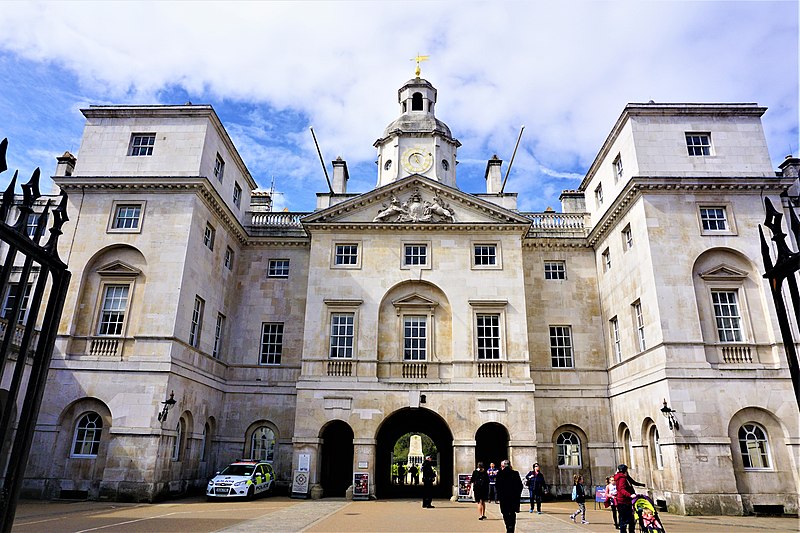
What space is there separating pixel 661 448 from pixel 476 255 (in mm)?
12266

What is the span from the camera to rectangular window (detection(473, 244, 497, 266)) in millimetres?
28484

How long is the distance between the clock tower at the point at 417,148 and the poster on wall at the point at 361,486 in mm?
18225

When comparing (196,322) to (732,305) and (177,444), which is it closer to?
(177,444)

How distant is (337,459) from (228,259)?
41.4ft

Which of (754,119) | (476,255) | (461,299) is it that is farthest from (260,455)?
(754,119)

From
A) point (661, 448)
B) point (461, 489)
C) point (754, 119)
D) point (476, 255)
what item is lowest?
point (461, 489)

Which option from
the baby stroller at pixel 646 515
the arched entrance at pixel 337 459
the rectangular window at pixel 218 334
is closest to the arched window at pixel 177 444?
the rectangular window at pixel 218 334

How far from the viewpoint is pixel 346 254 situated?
28828 mm

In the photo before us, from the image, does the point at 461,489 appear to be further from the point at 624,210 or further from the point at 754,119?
the point at 754,119

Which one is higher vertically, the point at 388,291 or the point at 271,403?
the point at 388,291

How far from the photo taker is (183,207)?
83.1ft

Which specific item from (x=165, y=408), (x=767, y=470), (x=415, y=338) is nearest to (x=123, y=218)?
(x=165, y=408)

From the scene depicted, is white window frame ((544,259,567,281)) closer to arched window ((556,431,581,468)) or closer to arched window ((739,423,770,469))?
arched window ((556,431,581,468))

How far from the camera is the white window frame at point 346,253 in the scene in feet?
93.4
